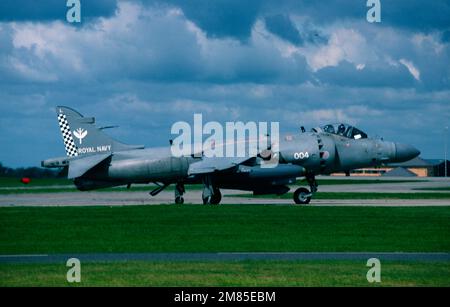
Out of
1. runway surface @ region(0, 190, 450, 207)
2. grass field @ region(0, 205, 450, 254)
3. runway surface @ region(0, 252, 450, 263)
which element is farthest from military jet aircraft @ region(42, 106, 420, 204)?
runway surface @ region(0, 252, 450, 263)

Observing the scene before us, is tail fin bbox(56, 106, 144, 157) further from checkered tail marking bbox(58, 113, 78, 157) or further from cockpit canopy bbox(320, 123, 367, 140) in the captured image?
cockpit canopy bbox(320, 123, 367, 140)

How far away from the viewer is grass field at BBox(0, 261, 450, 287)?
1631cm

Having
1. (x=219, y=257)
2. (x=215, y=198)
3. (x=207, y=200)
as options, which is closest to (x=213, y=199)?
(x=215, y=198)

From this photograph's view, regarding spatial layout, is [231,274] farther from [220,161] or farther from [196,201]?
[196,201]

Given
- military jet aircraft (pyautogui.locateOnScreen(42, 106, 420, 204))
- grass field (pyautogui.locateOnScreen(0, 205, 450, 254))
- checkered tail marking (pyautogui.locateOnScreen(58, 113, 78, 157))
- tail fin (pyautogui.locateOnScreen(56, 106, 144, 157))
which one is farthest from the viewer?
checkered tail marking (pyautogui.locateOnScreen(58, 113, 78, 157))

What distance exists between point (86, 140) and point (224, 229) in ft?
66.8

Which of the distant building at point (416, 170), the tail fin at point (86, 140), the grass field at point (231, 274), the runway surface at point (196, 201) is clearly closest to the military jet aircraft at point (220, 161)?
the tail fin at point (86, 140)

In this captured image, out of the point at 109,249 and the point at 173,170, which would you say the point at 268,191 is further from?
the point at 109,249

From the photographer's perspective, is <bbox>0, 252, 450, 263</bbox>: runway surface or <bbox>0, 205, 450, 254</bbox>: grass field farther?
<bbox>0, 205, 450, 254</bbox>: grass field

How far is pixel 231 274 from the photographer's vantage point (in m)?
17.4

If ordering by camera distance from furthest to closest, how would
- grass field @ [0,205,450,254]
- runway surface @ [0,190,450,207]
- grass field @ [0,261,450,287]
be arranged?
1. runway surface @ [0,190,450,207]
2. grass field @ [0,205,450,254]
3. grass field @ [0,261,450,287]

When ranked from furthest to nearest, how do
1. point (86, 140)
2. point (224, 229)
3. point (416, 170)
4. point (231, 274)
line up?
point (416, 170) < point (86, 140) < point (224, 229) < point (231, 274)

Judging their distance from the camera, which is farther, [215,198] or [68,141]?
[68,141]

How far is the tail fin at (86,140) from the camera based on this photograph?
4666 centimetres
